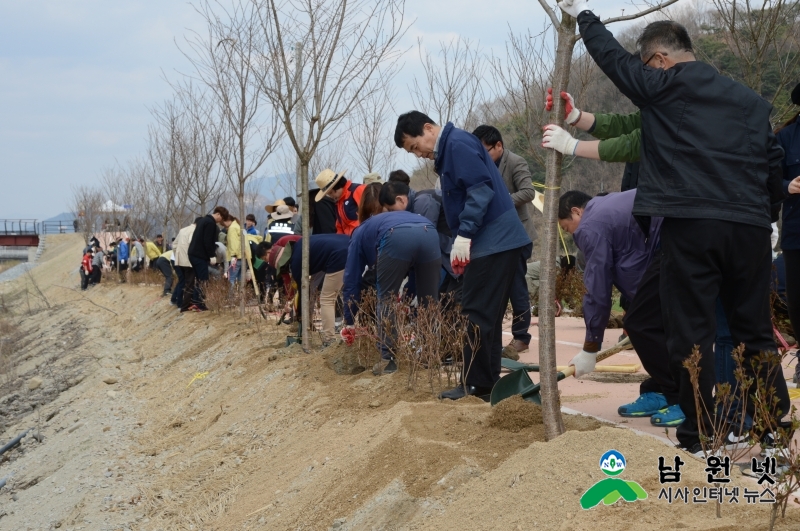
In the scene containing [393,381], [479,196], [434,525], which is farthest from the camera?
[393,381]

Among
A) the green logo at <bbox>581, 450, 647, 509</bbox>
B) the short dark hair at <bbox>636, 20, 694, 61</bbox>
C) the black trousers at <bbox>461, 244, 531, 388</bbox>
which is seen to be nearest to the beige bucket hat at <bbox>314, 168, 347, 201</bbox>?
the black trousers at <bbox>461, 244, 531, 388</bbox>

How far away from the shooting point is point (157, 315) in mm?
17219

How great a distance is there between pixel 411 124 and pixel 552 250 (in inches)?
69.2

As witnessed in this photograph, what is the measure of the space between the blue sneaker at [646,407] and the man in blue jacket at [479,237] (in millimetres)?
797

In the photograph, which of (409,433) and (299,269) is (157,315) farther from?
(409,433)

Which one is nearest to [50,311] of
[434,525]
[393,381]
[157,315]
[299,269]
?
[157,315]

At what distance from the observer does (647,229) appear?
156 inches

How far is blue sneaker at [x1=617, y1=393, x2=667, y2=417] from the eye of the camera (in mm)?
4965

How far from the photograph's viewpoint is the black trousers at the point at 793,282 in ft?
14.9

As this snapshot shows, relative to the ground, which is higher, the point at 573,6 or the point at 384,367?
the point at 573,6

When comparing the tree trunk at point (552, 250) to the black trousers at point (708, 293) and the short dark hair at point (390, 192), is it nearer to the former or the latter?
the black trousers at point (708, 293)

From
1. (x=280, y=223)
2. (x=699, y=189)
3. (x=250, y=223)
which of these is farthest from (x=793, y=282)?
(x=250, y=223)

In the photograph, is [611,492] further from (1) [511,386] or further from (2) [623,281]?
(2) [623,281]

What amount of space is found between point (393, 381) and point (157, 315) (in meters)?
12.4
